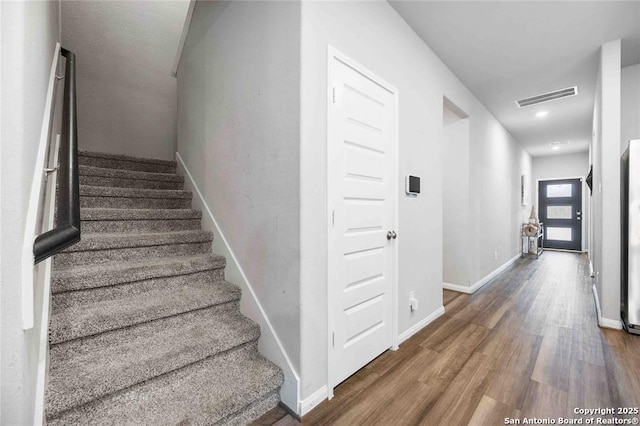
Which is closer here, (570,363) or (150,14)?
(570,363)

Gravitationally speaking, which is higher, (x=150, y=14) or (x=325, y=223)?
(x=150, y=14)

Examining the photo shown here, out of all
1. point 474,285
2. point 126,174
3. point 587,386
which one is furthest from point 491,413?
point 126,174

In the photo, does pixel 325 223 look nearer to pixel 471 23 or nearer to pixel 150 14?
pixel 471 23

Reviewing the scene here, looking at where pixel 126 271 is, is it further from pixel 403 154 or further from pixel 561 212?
pixel 561 212

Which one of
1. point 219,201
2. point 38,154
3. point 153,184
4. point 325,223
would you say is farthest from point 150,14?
point 325,223

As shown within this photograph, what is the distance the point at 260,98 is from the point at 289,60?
332mm

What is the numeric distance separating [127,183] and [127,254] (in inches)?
42.0

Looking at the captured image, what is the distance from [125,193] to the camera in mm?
2420

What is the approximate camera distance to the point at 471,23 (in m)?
2.58

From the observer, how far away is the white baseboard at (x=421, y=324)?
245 cm

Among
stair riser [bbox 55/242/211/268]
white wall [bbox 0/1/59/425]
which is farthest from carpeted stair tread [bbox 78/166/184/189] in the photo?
white wall [bbox 0/1/59/425]

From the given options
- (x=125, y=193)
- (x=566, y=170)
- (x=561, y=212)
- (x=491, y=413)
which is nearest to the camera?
(x=491, y=413)

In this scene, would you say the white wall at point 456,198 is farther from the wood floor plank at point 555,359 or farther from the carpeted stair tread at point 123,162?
the carpeted stair tread at point 123,162

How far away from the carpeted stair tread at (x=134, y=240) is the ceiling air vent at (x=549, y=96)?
4.84m
